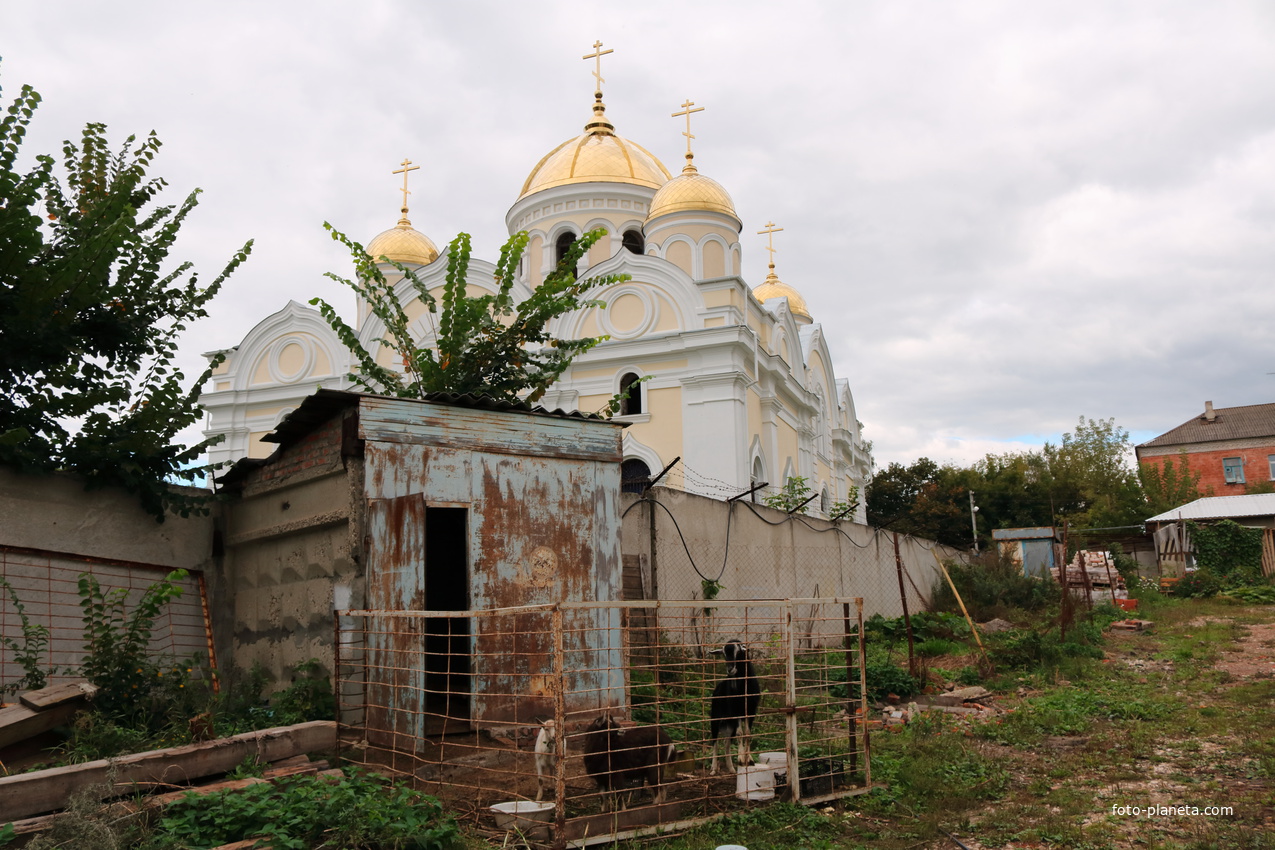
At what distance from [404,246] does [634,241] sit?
6.73 meters

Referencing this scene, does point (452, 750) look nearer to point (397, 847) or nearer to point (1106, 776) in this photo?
point (397, 847)

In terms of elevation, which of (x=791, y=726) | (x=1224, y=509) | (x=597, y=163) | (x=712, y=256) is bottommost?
(x=791, y=726)

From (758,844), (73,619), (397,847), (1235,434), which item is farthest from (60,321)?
(1235,434)

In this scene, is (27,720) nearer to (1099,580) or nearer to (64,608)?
(64,608)

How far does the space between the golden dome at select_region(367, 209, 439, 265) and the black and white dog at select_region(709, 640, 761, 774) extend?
22338 millimetres

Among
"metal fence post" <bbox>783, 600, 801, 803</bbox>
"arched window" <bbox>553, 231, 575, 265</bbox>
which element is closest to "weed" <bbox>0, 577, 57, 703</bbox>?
"metal fence post" <bbox>783, 600, 801, 803</bbox>

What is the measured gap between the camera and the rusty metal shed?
720 cm

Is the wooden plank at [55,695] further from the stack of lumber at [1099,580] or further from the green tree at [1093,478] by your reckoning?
the green tree at [1093,478]

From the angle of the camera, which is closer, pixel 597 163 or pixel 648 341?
pixel 648 341

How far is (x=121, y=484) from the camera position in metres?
8.22

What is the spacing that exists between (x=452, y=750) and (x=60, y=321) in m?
4.75

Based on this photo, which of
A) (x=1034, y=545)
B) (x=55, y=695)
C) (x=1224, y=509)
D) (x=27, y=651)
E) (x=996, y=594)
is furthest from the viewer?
(x=1224, y=509)

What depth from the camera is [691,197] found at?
2334 centimetres

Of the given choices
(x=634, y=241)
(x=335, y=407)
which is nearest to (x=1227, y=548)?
(x=634, y=241)
